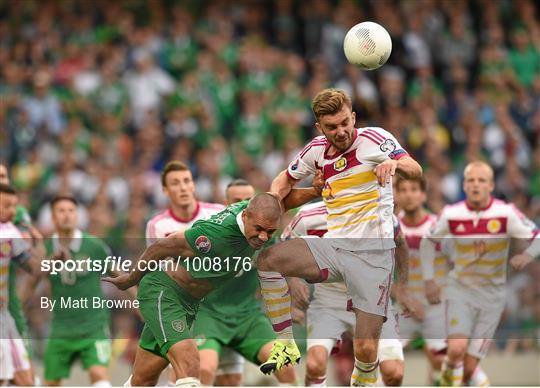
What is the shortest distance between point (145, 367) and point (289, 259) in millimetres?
1482

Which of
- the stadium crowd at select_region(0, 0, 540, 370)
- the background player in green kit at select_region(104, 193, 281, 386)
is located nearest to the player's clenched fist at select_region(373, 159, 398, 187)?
the background player in green kit at select_region(104, 193, 281, 386)

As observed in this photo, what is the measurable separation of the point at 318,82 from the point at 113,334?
25.8 ft

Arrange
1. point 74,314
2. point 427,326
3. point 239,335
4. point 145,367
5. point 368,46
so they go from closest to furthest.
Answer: point 368,46, point 145,367, point 74,314, point 427,326, point 239,335

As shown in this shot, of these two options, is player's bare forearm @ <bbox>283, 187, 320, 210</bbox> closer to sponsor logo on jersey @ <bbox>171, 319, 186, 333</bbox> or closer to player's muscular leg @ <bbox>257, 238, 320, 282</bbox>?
player's muscular leg @ <bbox>257, 238, 320, 282</bbox>

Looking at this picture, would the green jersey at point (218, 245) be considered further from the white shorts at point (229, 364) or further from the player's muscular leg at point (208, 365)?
the white shorts at point (229, 364)

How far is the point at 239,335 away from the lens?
10297mm

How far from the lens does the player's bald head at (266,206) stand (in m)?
8.27

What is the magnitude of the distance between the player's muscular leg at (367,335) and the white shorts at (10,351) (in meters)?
3.10

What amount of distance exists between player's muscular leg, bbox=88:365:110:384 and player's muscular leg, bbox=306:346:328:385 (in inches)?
79.7

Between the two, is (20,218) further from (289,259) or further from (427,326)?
(427,326)

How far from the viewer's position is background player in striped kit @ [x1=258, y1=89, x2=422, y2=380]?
8469 mm

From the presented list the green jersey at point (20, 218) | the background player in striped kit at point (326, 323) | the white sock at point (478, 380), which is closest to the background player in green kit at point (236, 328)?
the background player in striped kit at point (326, 323)

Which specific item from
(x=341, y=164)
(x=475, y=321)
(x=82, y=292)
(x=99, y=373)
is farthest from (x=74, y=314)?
(x=475, y=321)

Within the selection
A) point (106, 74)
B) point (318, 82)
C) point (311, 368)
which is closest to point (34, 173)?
point (106, 74)
